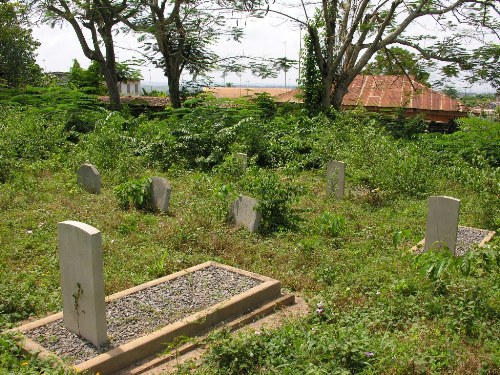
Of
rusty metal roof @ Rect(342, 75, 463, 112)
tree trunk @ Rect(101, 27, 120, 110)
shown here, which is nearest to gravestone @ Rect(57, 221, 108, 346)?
tree trunk @ Rect(101, 27, 120, 110)

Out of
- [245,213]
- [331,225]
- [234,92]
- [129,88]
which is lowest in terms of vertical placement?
[331,225]

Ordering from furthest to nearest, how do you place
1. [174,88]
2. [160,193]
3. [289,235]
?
[174,88]
[160,193]
[289,235]

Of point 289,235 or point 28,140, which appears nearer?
point 289,235

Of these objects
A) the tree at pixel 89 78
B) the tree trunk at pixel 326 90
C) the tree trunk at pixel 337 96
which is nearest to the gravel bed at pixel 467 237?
the tree trunk at pixel 326 90

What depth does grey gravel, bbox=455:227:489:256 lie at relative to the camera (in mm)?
7228

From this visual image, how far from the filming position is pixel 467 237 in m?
7.75

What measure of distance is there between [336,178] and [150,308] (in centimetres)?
568

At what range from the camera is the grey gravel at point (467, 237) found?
7228 mm

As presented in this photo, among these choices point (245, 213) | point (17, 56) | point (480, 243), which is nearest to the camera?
point (480, 243)

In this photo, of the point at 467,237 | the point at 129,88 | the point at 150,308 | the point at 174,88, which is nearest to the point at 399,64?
the point at 174,88

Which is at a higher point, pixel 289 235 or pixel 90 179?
pixel 90 179

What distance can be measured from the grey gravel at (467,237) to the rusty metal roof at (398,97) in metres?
12.1

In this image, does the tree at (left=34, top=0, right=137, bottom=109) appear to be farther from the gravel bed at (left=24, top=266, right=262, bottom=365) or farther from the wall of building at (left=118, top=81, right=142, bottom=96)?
the gravel bed at (left=24, top=266, right=262, bottom=365)

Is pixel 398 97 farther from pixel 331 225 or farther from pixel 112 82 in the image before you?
pixel 331 225
